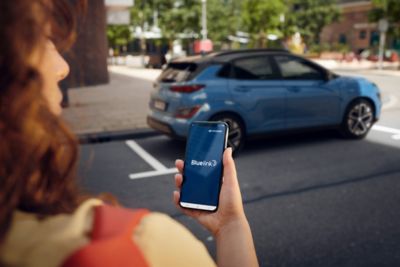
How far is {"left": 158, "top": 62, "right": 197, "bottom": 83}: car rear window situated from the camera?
612 centimetres

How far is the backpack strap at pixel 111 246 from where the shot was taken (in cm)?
66

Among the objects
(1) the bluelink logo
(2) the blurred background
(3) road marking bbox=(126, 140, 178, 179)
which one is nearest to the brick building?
(2) the blurred background

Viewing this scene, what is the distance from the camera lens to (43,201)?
2.59ft

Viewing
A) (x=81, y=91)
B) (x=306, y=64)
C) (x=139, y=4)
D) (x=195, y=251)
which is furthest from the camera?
(x=139, y=4)

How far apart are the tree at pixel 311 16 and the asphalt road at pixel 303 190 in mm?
41881

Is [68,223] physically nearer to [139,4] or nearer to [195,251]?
[195,251]

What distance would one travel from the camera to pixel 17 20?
676mm

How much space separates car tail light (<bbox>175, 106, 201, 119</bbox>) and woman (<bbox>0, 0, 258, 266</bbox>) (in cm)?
508

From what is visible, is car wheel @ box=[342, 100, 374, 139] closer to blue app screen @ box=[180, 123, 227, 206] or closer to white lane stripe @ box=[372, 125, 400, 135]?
white lane stripe @ box=[372, 125, 400, 135]

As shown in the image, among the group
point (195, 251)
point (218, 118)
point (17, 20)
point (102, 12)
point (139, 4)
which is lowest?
point (218, 118)

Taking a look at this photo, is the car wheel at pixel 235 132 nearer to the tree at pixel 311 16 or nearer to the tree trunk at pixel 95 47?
the tree trunk at pixel 95 47

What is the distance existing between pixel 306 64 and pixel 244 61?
46.9 inches

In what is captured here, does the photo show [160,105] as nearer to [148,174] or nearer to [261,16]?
[148,174]

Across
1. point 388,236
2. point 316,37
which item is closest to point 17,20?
point 388,236
